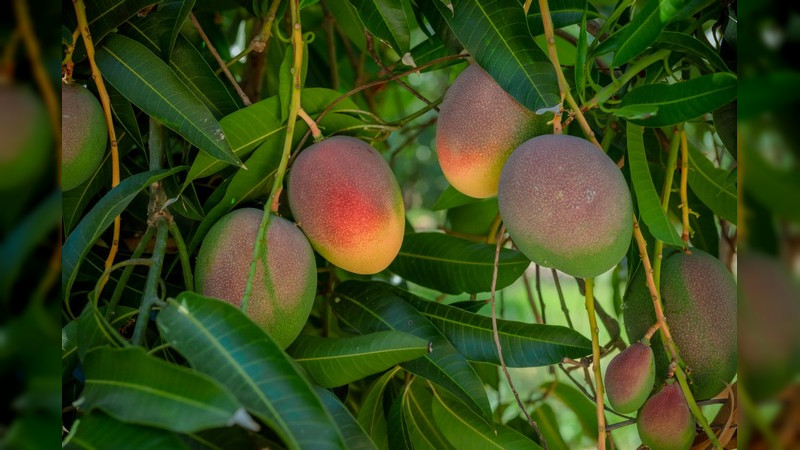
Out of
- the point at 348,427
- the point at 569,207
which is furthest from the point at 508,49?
the point at 348,427

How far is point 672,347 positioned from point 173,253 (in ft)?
1.85

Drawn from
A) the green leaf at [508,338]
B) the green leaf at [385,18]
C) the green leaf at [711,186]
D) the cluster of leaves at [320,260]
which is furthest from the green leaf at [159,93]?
the green leaf at [711,186]

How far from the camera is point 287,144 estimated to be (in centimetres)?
84

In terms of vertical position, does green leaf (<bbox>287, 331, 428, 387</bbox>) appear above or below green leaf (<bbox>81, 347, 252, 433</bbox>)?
below

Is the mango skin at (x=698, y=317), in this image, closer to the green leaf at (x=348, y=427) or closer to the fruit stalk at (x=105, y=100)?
the green leaf at (x=348, y=427)

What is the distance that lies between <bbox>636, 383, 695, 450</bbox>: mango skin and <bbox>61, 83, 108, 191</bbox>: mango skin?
24.4 inches

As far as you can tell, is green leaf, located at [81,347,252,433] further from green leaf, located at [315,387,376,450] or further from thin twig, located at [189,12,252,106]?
thin twig, located at [189,12,252,106]

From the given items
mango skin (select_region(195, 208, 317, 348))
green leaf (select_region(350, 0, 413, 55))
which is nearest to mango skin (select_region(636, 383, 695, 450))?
mango skin (select_region(195, 208, 317, 348))

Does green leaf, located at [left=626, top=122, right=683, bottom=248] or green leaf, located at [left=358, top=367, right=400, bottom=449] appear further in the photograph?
green leaf, located at [left=358, top=367, right=400, bottom=449]

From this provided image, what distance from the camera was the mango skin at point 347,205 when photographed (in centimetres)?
83

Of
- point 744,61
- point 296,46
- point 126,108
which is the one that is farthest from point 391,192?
point 744,61

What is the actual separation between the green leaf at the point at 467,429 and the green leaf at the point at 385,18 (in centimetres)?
41

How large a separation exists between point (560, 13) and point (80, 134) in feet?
1.73

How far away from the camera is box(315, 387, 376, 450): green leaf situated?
26.8 inches
